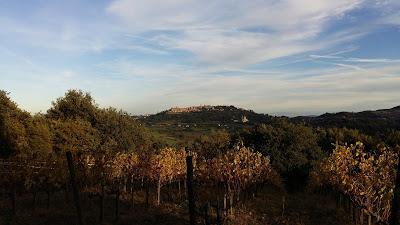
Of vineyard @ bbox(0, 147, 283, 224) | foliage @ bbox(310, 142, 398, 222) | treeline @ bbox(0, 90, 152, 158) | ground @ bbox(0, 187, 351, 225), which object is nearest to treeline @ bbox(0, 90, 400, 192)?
treeline @ bbox(0, 90, 152, 158)

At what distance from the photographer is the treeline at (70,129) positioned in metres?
60.2

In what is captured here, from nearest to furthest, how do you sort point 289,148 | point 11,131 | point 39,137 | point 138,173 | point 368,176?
1. point 368,176
2. point 138,173
3. point 11,131
4. point 39,137
5. point 289,148

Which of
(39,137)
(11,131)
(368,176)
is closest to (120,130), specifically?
(39,137)

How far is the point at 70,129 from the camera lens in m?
70.6

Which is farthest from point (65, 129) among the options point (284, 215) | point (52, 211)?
point (284, 215)

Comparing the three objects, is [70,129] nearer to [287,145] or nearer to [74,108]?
[74,108]

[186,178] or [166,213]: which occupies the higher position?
[186,178]

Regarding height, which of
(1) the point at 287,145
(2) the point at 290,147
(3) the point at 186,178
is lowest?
(3) the point at 186,178

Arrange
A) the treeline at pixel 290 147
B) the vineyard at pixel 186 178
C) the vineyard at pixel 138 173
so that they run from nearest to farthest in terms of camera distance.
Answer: the vineyard at pixel 186 178
the vineyard at pixel 138 173
the treeline at pixel 290 147

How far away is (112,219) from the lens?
37.5 metres

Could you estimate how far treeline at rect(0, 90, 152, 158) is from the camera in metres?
60.2

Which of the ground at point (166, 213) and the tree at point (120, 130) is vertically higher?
the tree at point (120, 130)

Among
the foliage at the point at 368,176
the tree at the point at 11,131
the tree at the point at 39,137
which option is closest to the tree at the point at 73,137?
the tree at the point at 39,137

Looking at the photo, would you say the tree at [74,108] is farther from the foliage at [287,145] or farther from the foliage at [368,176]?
the foliage at [368,176]
